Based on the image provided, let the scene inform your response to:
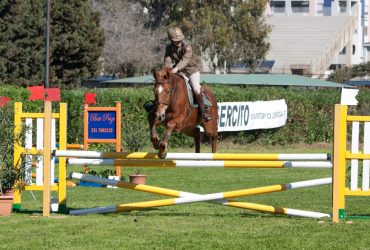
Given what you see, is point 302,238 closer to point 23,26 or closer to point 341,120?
point 341,120

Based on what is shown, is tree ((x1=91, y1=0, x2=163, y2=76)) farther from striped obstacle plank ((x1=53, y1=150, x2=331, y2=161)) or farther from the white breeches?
striped obstacle plank ((x1=53, y1=150, x2=331, y2=161))

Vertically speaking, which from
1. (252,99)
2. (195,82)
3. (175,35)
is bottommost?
(252,99)

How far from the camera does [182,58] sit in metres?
15.8

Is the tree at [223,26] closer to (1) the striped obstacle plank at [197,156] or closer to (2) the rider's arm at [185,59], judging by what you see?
(2) the rider's arm at [185,59]

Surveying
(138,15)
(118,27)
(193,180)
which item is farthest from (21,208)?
(138,15)

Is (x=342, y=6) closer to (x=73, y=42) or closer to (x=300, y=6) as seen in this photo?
(x=300, y=6)

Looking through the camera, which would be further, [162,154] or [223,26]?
[223,26]

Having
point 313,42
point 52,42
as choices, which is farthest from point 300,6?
point 52,42

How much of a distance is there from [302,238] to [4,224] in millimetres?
4183

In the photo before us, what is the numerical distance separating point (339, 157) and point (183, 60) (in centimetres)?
293

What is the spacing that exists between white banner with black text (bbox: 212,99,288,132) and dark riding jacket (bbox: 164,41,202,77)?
22.8m

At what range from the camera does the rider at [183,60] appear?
1556 centimetres

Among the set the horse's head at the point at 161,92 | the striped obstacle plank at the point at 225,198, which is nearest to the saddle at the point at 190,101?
the horse's head at the point at 161,92

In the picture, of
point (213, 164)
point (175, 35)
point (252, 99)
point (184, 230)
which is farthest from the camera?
point (252, 99)
